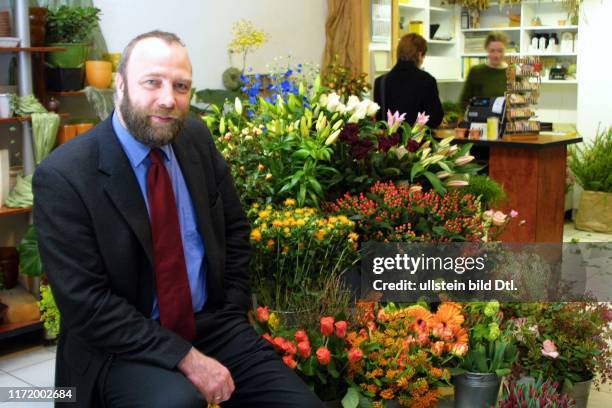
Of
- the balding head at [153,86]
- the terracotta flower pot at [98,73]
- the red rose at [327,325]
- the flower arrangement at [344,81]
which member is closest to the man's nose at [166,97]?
the balding head at [153,86]

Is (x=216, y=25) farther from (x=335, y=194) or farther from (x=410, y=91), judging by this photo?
(x=335, y=194)

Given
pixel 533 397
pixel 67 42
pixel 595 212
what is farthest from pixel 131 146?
pixel 595 212

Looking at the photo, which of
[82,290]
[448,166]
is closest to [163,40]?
[82,290]

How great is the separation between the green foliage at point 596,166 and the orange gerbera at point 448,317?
15.4ft

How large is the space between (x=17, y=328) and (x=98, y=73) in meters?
1.48

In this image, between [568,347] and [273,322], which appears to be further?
[568,347]

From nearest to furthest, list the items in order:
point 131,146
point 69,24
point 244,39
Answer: point 131,146
point 69,24
point 244,39

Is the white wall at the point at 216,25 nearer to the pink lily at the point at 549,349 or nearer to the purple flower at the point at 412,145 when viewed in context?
the purple flower at the point at 412,145

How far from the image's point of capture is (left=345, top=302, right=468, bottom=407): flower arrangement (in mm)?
2857

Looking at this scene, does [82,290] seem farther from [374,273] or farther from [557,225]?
[557,225]

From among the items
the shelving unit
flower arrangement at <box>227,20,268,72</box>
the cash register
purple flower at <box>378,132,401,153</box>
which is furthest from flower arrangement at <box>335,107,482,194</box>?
the shelving unit

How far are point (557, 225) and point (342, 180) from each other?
291 centimetres

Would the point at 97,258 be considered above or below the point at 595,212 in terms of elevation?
above

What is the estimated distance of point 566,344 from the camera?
309 cm
